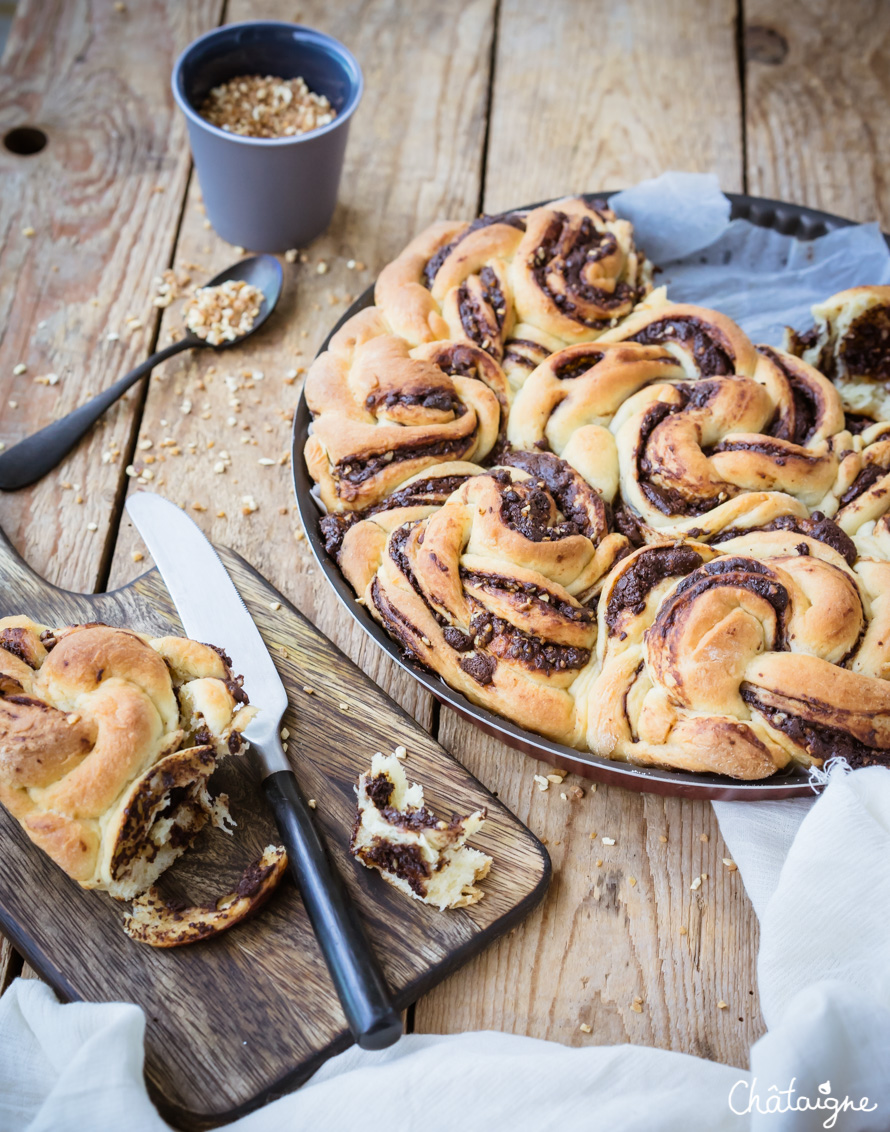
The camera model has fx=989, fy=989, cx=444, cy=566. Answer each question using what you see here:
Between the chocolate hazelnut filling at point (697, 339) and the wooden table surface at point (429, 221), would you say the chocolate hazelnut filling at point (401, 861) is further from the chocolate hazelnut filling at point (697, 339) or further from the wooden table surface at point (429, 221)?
the chocolate hazelnut filling at point (697, 339)

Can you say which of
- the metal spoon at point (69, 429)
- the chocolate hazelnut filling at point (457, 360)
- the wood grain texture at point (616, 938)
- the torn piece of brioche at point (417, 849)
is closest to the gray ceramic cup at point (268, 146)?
the metal spoon at point (69, 429)

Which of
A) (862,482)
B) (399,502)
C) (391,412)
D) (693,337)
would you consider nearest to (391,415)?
(391,412)

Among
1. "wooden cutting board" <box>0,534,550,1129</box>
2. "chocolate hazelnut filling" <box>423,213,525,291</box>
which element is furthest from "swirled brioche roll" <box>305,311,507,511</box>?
"wooden cutting board" <box>0,534,550,1129</box>

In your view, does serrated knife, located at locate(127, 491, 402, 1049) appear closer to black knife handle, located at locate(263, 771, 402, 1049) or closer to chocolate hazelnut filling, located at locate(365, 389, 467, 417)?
black knife handle, located at locate(263, 771, 402, 1049)

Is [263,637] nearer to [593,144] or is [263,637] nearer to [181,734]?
[181,734]

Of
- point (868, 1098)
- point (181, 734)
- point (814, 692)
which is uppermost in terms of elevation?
point (814, 692)

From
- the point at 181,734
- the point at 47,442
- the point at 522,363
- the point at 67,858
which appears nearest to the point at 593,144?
the point at 522,363
